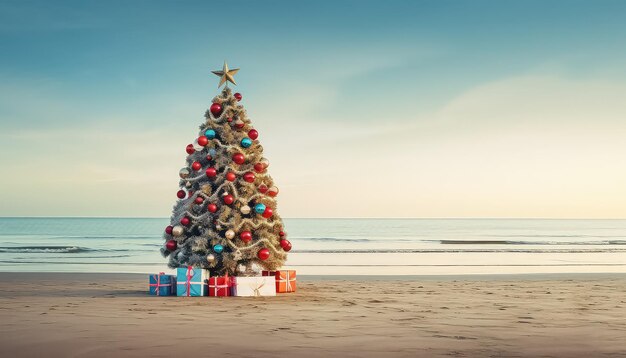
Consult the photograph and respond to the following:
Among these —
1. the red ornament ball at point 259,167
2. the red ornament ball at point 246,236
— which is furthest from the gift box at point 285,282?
the red ornament ball at point 259,167

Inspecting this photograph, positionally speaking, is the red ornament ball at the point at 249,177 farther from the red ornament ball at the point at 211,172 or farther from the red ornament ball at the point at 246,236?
the red ornament ball at the point at 246,236

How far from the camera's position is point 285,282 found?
45.4 ft

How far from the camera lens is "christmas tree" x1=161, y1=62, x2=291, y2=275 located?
13.2 meters

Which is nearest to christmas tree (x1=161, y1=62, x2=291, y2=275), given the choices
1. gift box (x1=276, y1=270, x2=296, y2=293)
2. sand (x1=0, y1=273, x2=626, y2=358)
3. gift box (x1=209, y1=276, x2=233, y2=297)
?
gift box (x1=276, y1=270, x2=296, y2=293)

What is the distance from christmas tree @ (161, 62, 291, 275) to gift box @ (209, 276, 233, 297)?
1.05 ft

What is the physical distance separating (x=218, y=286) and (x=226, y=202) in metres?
1.67

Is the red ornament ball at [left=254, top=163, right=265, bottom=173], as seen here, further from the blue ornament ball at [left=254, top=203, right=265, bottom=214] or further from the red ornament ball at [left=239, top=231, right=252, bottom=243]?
the red ornament ball at [left=239, top=231, right=252, bottom=243]

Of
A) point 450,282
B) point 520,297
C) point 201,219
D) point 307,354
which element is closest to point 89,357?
point 307,354

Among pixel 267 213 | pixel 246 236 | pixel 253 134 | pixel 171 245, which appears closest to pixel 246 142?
pixel 253 134

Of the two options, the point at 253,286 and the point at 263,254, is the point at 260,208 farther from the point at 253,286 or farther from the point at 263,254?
the point at 253,286

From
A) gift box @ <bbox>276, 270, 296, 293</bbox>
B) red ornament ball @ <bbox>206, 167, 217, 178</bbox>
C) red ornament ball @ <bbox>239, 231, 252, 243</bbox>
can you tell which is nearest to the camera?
red ornament ball @ <bbox>239, 231, 252, 243</bbox>

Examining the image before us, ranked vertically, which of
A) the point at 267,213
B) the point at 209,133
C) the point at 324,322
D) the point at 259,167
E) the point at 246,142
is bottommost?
the point at 324,322

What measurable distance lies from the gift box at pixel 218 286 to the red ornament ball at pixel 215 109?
3416 millimetres

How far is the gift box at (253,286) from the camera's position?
13.0 metres
